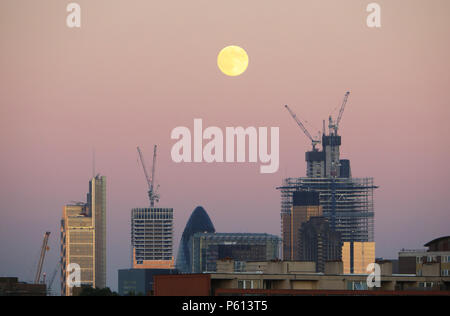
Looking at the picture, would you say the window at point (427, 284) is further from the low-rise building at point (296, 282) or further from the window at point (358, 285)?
the window at point (358, 285)

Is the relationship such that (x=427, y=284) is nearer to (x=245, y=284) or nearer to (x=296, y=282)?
(x=296, y=282)

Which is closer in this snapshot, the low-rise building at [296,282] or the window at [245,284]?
the low-rise building at [296,282]

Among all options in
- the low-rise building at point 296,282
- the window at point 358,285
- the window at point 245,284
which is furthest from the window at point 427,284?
the window at point 245,284

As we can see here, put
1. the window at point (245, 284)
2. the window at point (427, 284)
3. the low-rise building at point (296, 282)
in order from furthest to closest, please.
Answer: the window at point (427, 284) < the window at point (245, 284) < the low-rise building at point (296, 282)

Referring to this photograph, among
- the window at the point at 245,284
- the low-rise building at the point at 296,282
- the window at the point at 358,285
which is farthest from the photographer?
the window at the point at 358,285

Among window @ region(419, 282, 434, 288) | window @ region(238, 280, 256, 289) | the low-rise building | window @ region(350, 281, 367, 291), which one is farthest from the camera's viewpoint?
window @ region(419, 282, 434, 288)

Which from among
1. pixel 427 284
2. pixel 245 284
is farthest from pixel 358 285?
pixel 245 284

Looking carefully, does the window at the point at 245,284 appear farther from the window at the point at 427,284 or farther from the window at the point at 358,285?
the window at the point at 427,284

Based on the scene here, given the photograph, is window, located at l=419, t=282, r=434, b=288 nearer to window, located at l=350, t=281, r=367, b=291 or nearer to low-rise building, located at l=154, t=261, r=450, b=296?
low-rise building, located at l=154, t=261, r=450, b=296

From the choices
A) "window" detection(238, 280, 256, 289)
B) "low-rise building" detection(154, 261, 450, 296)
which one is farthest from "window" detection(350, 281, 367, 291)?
"window" detection(238, 280, 256, 289)

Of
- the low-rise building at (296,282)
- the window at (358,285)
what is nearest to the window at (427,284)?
the low-rise building at (296,282)

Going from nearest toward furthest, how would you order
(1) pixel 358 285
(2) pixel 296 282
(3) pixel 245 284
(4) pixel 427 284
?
1. (3) pixel 245 284
2. (1) pixel 358 285
3. (2) pixel 296 282
4. (4) pixel 427 284
